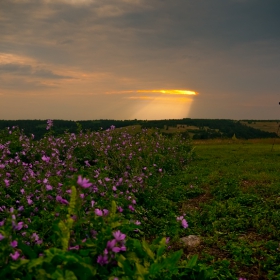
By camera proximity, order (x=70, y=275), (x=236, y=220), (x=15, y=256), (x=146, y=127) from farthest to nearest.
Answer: (x=146, y=127), (x=236, y=220), (x=15, y=256), (x=70, y=275)

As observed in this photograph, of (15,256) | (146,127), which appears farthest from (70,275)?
(146,127)

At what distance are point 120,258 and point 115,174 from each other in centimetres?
619

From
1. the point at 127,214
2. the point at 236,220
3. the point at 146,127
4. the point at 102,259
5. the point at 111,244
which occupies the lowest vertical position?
the point at 236,220

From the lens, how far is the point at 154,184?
9.54m

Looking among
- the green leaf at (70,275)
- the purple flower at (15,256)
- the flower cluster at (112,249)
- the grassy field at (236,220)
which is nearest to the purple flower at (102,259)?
the flower cluster at (112,249)

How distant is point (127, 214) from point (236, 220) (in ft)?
7.35

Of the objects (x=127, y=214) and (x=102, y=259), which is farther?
(x=127, y=214)

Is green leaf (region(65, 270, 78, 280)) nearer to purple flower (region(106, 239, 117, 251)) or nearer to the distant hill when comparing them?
purple flower (region(106, 239, 117, 251))

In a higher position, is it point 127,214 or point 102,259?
point 102,259

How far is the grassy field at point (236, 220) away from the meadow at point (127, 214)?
0.02 m

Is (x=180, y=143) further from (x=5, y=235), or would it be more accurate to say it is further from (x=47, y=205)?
(x=5, y=235)

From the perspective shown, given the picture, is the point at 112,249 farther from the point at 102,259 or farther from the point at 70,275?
the point at 70,275

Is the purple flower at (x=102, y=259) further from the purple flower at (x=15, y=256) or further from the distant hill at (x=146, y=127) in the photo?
the distant hill at (x=146, y=127)

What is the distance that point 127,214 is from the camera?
20.2 feet
